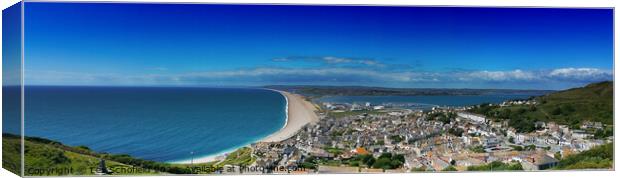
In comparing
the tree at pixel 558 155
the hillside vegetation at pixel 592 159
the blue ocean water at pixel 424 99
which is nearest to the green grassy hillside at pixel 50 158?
the blue ocean water at pixel 424 99

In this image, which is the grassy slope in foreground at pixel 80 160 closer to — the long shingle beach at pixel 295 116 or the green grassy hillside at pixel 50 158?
the green grassy hillside at pixel 50 158

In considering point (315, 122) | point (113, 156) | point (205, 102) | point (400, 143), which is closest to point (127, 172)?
→ point (113, 156)

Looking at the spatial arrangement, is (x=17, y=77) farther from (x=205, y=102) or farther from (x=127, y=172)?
(x=205, y=102)

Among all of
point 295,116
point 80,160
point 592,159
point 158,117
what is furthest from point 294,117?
point 592,159

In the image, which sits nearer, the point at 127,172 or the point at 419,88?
the point at 127,172

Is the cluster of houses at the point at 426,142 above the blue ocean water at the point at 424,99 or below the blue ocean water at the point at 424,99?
below

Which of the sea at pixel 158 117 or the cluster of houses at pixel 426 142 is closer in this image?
the sea at pixel 158 117

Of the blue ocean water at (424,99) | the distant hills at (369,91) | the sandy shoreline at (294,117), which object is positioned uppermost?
the distant hills at (369,91)
